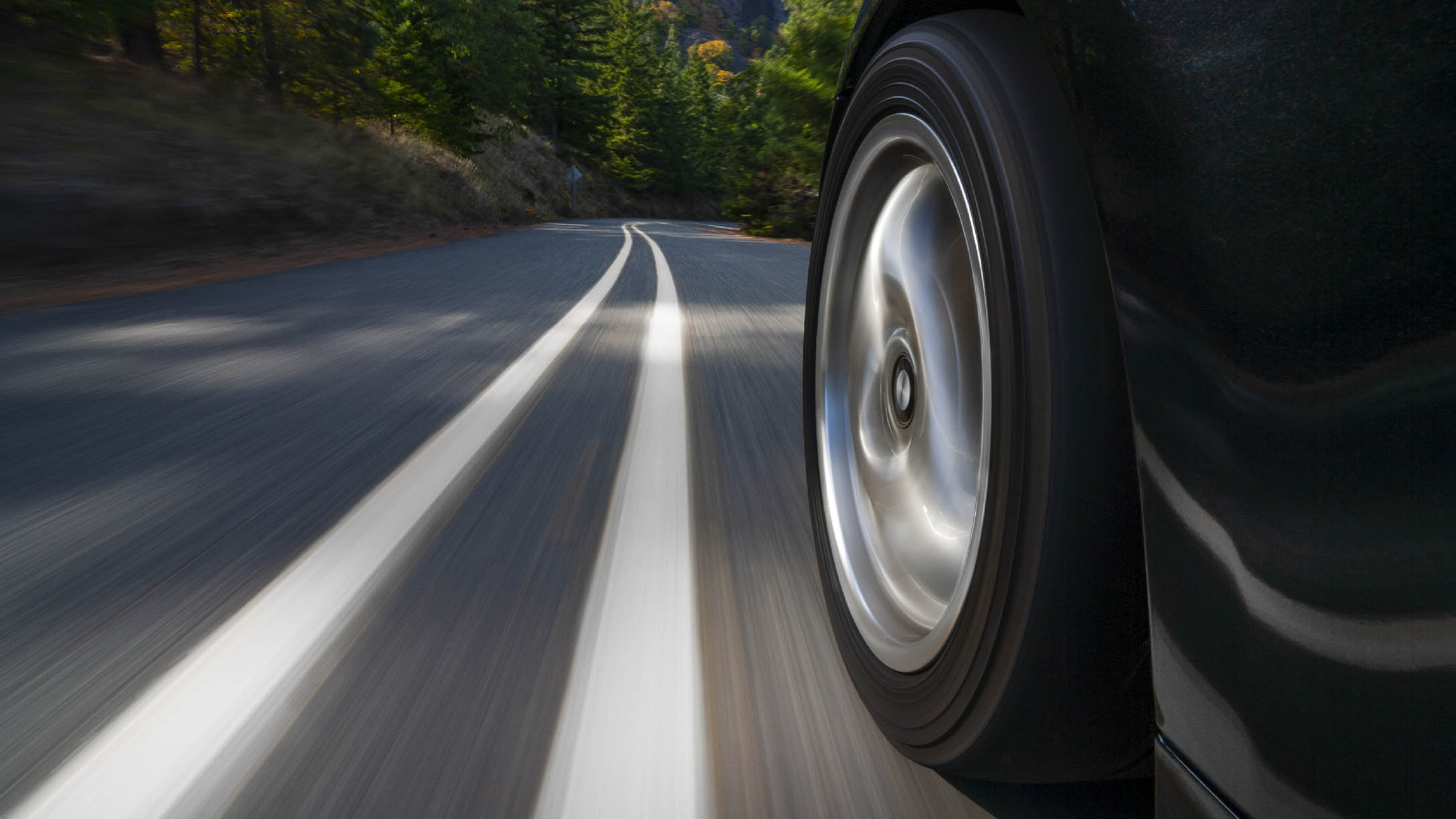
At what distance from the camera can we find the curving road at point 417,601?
1371 millimetres

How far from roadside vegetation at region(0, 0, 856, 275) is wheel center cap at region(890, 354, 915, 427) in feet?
12.8

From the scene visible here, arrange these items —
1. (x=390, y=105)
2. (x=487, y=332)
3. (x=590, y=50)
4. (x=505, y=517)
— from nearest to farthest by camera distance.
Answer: (x=505, y=517) < (x=487, y=332) < (x=390, y=105) < (x=590, y=50)

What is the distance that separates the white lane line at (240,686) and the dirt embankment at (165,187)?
20.6 ft

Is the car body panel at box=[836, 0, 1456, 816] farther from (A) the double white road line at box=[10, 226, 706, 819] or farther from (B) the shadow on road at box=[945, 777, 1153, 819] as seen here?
(A) the double white road line at box=[10, 226, 706, 819]


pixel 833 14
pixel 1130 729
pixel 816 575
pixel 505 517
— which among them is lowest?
pixel 505 517

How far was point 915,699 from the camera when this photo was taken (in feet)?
4.19

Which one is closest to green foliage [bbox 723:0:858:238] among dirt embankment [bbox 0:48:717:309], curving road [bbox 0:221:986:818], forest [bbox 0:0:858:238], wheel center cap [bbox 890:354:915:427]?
forest [bbox 0:0:858:238]

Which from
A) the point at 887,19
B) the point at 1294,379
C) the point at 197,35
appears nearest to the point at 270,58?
the point at 197,35

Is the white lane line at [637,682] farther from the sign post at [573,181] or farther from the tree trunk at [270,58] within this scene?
the sign post at [573,181]

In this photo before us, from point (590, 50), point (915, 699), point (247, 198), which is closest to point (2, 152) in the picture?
point (247, 198)

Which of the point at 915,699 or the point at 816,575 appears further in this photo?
the point at 816,575

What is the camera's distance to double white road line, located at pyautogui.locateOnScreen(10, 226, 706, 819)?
4.34 feet

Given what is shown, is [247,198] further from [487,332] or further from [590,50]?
[590,50]

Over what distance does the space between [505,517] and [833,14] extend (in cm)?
512
